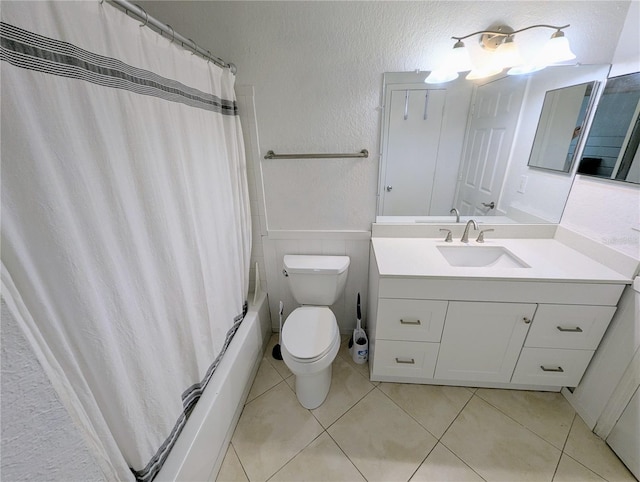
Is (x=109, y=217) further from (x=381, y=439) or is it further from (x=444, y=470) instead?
(x=444, y=470)

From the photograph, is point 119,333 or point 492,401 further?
point 492,401

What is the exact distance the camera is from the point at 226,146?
136 centimetres

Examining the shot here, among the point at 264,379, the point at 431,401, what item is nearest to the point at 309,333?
the point at 264,379

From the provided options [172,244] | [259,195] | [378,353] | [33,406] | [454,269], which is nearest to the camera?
[33,406]

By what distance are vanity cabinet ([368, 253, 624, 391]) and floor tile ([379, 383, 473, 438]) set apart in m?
0.12

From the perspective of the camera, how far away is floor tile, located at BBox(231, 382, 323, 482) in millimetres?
1237

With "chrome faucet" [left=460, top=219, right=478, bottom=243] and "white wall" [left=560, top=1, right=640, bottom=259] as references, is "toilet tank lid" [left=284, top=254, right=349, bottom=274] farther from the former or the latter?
"white wall" [left=560, top=1, right=640, bottom=259]

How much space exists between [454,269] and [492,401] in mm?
871

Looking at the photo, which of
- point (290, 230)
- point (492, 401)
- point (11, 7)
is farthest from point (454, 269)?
point (11, 7)

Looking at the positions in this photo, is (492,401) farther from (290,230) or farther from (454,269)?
(290,230)

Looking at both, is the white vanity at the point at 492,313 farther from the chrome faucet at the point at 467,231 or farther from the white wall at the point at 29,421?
the white wall at the point at 29,421

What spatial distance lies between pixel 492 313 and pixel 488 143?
38.2 inches

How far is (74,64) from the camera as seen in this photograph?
0.60 meters

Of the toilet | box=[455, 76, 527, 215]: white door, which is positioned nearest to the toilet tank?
the toilet
